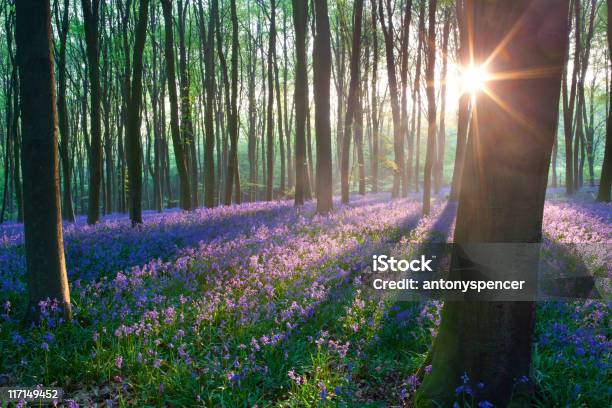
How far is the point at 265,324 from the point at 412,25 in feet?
97.7

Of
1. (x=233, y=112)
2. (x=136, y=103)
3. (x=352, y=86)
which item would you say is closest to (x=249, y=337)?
(x=136, y=103)

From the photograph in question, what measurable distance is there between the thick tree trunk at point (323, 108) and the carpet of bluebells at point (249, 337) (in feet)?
18.8

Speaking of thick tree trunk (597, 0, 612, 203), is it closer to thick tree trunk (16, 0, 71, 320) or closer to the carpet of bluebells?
the carpet of bluebells

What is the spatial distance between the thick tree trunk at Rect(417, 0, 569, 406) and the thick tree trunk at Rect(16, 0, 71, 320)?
176 inches

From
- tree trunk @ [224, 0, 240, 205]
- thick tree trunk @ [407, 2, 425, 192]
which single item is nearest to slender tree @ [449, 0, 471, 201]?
thick tree trunk @ [407, 2, 425, 192]

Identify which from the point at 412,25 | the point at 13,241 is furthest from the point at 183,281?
the point at 412,25

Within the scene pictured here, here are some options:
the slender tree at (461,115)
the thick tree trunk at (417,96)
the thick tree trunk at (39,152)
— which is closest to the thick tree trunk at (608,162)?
the slender tree at (461,115)

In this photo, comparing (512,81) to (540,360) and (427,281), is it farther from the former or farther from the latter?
(427,281)

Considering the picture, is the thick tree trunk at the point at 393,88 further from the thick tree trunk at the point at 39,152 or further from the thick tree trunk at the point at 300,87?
the thick tree trunk at the point at 39,152

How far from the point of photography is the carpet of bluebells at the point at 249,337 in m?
3.65

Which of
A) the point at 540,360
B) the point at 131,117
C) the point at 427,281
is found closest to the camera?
the point at 540,360

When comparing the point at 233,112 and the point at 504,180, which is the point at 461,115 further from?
the point at 504,180

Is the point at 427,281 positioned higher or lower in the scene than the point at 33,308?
lower

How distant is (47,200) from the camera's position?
15.2ft
